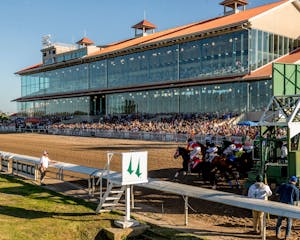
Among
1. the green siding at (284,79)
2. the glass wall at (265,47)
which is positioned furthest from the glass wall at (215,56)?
the green siding at (284,79)

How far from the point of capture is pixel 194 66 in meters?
37.5

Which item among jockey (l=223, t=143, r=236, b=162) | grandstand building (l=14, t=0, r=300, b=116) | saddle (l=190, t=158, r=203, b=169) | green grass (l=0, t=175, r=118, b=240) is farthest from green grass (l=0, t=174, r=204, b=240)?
grandstand building (l=14, t=0, r=300, b=116)

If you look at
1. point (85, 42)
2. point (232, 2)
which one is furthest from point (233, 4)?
point (85, 42)

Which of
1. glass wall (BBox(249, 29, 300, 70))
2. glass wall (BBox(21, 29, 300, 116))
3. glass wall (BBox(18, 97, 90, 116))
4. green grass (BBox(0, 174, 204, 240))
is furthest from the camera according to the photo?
glass wall (BBox(18, 97, 90, 116))

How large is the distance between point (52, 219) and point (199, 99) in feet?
97.2

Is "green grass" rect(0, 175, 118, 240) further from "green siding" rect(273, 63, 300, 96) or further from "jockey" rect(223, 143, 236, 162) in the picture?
"green siding" rect(273, 63, 300, 96)

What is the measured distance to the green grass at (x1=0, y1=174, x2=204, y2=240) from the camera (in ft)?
26.8

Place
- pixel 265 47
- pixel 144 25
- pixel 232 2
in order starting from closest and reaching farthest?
pixel 265 47, pixel 232 2, pixel 144 25

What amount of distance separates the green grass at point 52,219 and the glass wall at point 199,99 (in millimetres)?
23756

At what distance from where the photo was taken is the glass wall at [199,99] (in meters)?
32.4

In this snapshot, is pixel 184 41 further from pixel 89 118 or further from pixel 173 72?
pixel 89 118

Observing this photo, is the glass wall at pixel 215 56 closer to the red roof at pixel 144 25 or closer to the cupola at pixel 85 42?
the red roof at pixel 144 25

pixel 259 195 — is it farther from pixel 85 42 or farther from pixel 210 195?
pixel 85 42

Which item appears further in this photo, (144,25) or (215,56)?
(144,25)
